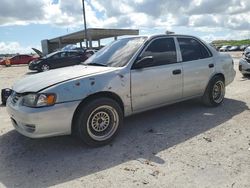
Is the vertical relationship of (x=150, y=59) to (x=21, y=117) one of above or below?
above

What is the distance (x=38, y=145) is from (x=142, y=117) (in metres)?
2.18

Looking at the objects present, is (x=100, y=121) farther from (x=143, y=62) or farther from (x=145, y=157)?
(x=143, y=62)

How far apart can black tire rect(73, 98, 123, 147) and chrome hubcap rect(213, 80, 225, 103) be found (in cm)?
276

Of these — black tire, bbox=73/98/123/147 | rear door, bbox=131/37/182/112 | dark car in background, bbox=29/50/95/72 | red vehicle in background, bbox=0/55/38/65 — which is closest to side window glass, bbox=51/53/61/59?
dark car in background, bbox=29/50/95/72

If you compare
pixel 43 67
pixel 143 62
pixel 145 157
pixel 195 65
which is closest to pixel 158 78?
pixel 143 62

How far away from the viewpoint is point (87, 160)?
14.1 feet

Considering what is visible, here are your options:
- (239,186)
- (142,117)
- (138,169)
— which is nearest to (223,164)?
(239,186)

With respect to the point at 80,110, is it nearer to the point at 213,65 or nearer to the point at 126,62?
the point at 126,62

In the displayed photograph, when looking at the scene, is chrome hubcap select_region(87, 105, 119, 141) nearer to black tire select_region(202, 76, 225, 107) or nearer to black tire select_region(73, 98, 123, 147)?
black tire select_region(73, 98, 123, 147)

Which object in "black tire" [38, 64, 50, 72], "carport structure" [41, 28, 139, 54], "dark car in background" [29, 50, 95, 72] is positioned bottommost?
"black tire" [38, 64, 50, 72]

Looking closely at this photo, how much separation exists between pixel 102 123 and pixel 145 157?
2.94ft

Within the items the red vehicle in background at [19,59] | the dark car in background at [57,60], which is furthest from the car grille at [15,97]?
the red vehicle in background at [19,59]

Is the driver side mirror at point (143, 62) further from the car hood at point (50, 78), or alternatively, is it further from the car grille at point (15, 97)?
the car grille at point (15, 97)

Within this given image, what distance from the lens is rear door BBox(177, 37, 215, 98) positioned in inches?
239
